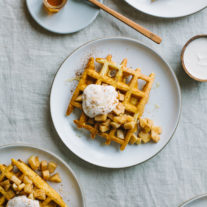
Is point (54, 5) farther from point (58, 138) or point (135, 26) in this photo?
point (58, 138)

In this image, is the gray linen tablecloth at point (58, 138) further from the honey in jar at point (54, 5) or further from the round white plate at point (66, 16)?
the honey in jar at point (54, 5)

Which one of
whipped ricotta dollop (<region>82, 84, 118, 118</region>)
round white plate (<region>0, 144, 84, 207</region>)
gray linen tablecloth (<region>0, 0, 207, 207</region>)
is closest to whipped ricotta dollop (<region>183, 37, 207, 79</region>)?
gray linen tablecloth (<region>0, 0, 207, 207</region>)

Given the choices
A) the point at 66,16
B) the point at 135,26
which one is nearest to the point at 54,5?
the point at 66,16

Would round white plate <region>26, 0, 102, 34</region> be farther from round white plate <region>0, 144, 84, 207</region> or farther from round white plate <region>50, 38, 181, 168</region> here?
round white plate <region>0, 144, 84, 207</region>

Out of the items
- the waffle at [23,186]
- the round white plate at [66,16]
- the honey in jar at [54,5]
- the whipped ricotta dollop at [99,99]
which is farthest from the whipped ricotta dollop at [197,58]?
the waffle at [23,186]

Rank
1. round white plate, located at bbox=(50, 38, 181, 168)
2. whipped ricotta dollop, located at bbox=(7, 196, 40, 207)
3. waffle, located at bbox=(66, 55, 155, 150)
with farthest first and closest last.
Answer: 1. round white plate, located at bbox=(50, 38, 181, 168)
2. waffle, located at bbox=(66, 55, 155, 150)
3. whipped ricotta dollop, located at bbox=(7, 196, 40, 207)

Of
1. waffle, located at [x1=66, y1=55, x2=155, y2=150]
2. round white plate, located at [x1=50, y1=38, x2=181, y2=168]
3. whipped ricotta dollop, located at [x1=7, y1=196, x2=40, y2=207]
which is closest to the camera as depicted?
whipped ricotta dollop, located at [x1=7, y1=196, x2=40, y2=207]
